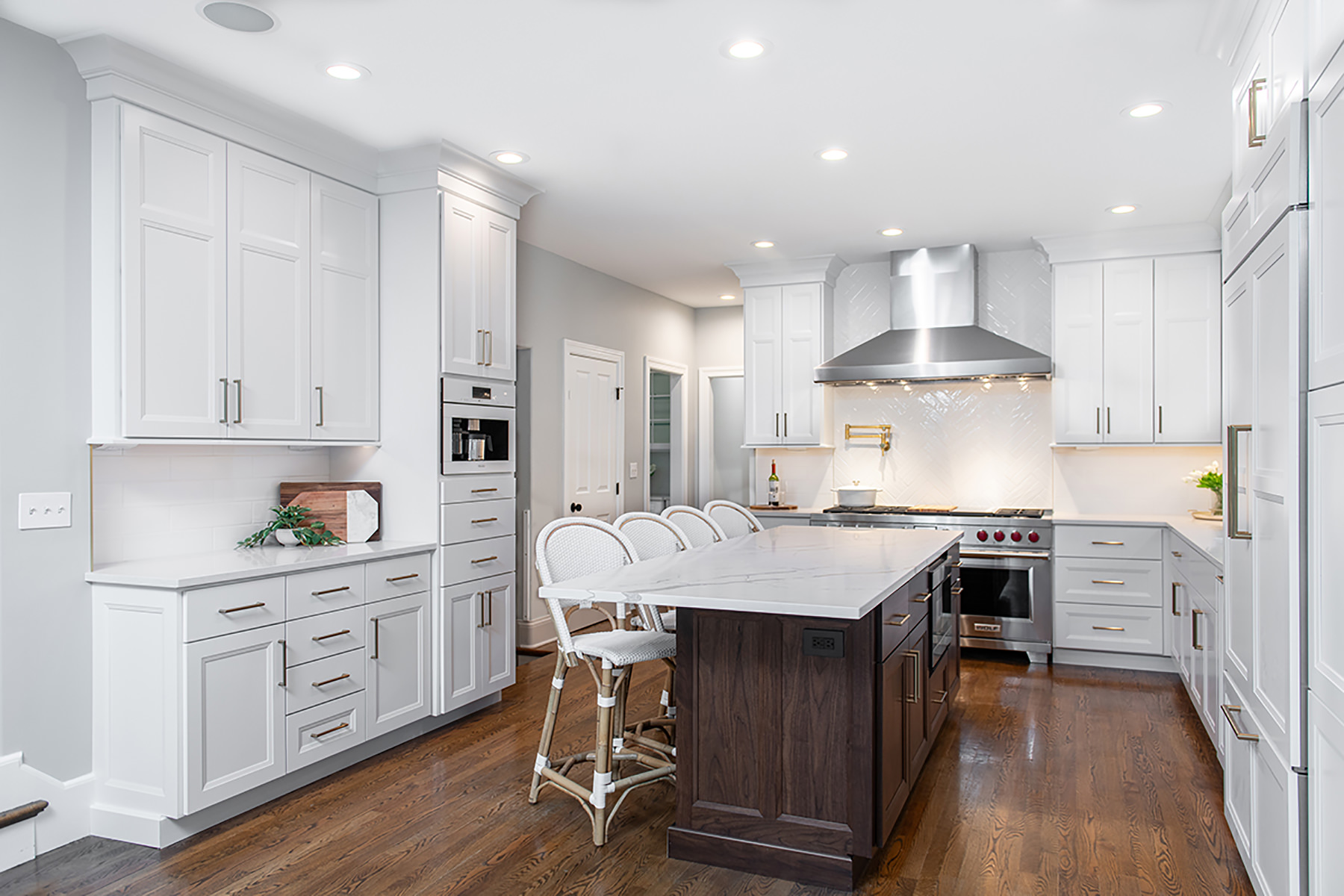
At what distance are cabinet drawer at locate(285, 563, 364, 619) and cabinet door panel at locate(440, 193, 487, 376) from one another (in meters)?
1.00

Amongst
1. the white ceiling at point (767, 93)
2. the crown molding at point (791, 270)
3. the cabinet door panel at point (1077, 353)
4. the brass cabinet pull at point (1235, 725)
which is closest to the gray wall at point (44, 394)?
the white ceiling at point (767, 93)

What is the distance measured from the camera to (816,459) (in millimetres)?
6441

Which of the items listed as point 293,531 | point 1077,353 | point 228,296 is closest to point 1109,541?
point 1077,353

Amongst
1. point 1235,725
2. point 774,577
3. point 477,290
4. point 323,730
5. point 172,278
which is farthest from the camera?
point 477,290

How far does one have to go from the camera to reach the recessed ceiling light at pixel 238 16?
261 centimetres

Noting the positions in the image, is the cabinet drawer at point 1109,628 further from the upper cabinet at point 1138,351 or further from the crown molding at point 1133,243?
the crown molding at point 1133,243

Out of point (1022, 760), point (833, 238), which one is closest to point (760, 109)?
point (833, 238)

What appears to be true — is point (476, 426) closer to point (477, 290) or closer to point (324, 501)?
point (477, 290)

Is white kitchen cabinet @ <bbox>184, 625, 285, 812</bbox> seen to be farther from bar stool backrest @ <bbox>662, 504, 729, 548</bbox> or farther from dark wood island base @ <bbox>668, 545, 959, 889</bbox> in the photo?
bar stool backrest @ <bbox>662, 504, 729, 548</bbox>

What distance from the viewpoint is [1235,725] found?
2.49 metres

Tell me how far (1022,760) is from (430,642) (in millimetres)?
2535

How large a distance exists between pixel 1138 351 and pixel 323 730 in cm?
484

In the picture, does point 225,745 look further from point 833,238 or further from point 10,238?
point 833,238

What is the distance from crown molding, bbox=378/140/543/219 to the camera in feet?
12.7
